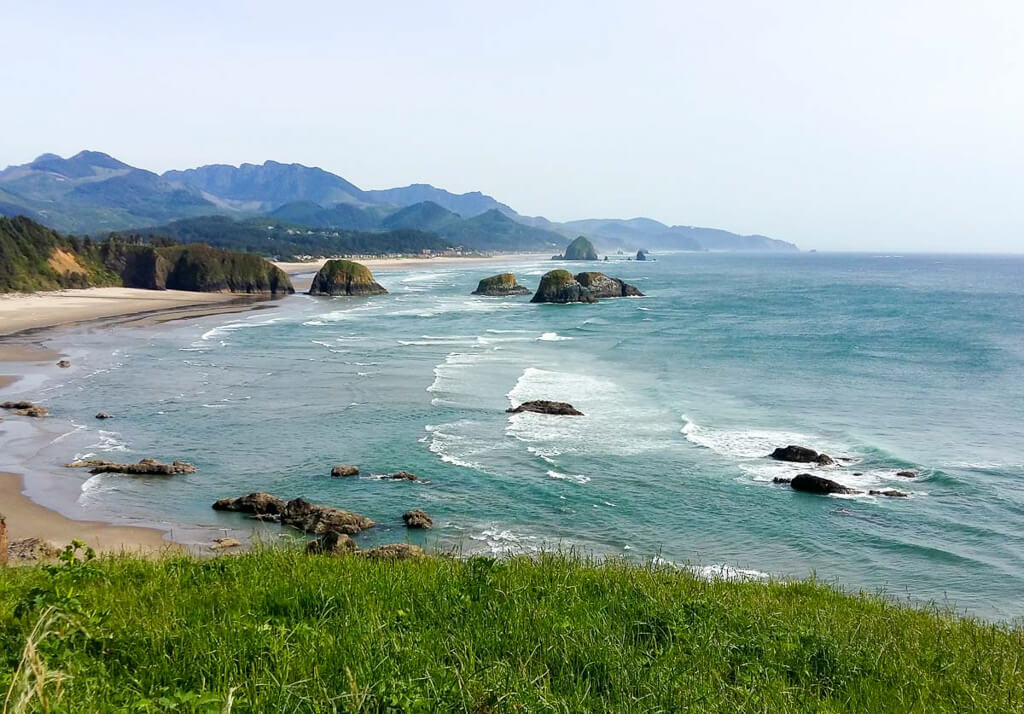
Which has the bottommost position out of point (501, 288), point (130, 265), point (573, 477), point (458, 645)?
point (573, 477)

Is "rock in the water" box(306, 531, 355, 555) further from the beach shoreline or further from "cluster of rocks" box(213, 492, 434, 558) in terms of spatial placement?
the beach shoreline

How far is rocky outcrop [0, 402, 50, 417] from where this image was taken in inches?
1193

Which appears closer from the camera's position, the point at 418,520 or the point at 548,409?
the point at 418,520

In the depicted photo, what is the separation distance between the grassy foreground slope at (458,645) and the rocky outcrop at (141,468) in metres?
15.3

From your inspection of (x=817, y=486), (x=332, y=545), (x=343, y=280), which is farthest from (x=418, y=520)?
(x=343, y=280)

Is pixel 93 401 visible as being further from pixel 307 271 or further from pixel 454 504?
pixel 307 271

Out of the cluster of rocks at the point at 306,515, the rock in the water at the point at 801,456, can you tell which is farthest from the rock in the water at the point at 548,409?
the cluster of rocks at the point at 306,515

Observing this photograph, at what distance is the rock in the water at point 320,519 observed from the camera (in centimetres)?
1816

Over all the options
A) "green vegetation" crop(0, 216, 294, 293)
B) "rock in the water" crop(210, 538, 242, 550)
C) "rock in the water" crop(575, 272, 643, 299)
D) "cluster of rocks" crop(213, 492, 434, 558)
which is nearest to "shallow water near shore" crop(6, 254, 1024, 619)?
"cluster of rocks" crop(213, 492, 434, 558)

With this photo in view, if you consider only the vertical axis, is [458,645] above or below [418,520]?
above

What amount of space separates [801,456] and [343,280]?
3336 inches

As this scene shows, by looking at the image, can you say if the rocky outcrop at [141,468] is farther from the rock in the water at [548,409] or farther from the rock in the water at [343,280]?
the rock in the water at [343,280]

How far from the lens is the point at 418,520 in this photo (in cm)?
1878

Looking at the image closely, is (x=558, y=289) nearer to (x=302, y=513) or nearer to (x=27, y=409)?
(x=27, y=409)
